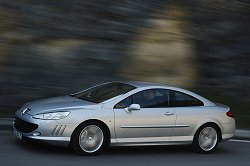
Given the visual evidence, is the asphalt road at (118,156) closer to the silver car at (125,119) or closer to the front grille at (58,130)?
the silver car at (125,119)

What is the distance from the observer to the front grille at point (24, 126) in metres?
9.55

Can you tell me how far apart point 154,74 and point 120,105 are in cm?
754

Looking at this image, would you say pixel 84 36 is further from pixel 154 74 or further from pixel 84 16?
pixel 154 74

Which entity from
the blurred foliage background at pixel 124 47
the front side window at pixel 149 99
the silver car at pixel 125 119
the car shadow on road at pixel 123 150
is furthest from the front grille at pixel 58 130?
the blurred foliage background at pixel 124 47

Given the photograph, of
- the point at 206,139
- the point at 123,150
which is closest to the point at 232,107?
the point at 206,139

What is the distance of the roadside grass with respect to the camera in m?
13.8

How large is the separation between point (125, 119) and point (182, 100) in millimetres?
1457

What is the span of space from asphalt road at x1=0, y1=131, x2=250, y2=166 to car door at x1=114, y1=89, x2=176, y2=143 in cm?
36

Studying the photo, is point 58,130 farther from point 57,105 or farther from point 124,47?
point 124,47

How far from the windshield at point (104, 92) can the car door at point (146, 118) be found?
273mm

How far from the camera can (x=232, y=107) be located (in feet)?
53.7

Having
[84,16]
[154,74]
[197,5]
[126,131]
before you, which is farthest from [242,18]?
[126,131]

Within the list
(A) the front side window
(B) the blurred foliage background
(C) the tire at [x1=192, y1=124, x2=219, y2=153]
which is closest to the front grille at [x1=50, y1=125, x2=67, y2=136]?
(A) the front side window

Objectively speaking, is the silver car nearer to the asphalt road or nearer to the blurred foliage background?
the asphalt road
